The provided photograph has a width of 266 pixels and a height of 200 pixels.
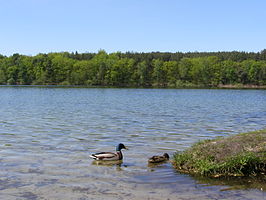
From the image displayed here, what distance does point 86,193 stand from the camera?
9172 millimetres

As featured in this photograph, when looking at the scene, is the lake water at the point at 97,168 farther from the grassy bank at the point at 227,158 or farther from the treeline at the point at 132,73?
the treeline at the point at 132,73

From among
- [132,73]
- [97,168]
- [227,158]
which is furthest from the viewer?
[132,73]

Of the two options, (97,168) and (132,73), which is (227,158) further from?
(132,73)

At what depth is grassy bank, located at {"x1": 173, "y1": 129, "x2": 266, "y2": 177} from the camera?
10281mm

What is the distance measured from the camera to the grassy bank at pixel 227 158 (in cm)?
1028

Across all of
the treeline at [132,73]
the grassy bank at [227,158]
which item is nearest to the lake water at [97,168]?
the grassy bank at [227,158]

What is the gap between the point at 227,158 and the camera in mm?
10586

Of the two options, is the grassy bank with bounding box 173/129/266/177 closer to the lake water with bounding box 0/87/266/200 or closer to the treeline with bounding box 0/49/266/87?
the lake water with bounding box 0/87/266/200

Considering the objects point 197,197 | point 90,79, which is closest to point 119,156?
point 197,197

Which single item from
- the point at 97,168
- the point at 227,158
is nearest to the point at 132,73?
the point at 97,168

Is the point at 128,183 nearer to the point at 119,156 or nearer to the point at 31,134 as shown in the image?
the point at 119,156

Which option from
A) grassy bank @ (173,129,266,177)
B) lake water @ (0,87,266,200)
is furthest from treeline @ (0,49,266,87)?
grassy bank @ (173,129,266,177)

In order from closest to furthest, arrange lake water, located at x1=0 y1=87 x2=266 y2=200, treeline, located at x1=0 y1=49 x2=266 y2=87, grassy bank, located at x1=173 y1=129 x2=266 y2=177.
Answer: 1. lake water, located at x1=0 y1=87 x2=266 y2=200
2. grassy bank, located at x1=173 y1=129 x2=266 y2=177
3. treeline, located at x1=0 y1=49 x2=266 y2=87

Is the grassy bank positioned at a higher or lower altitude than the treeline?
lower
